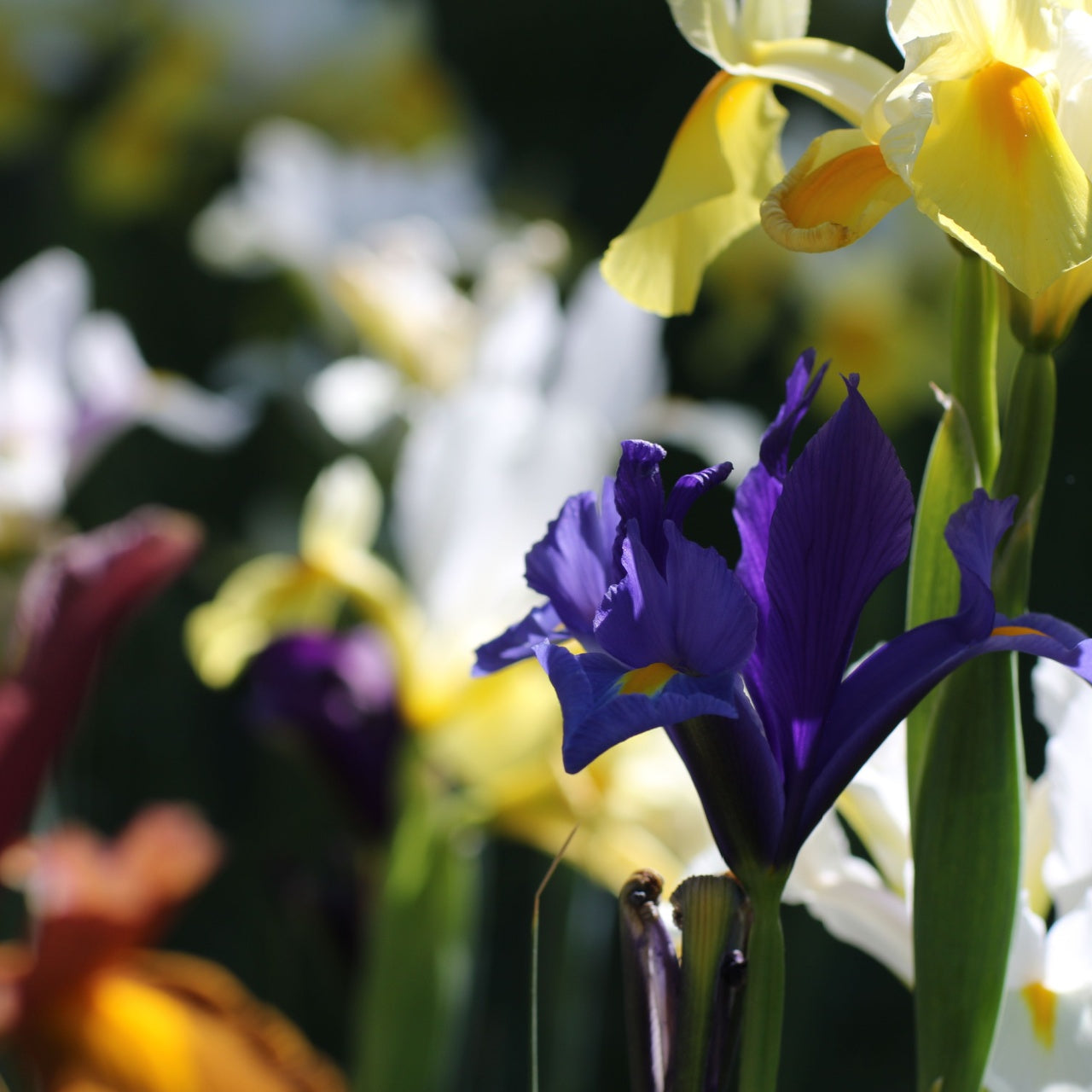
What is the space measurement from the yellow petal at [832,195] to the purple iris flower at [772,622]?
2 cm

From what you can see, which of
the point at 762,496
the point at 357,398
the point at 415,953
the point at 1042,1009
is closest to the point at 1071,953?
the point at 1042,1009

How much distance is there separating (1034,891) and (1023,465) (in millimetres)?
107

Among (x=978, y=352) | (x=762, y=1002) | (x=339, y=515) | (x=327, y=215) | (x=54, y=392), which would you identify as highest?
(x=327, y=215)

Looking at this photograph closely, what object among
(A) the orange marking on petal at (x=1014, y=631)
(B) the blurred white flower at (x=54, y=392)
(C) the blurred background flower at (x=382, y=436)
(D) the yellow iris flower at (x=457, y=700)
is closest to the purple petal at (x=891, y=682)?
(A) the orange marking on petal at (x=1014, y=631)

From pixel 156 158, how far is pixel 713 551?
1.29m

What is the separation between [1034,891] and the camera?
30 centimetres

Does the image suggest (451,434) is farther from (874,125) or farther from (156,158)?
(156,158)

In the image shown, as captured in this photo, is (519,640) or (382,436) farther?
(382,436)

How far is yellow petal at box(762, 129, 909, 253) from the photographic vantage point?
23 centimetres

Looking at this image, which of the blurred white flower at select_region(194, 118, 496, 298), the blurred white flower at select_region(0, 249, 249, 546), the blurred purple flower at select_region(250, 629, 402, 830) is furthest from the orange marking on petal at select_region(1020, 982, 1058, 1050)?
the blurred white flower at select_region(194, 118, 496, 298)

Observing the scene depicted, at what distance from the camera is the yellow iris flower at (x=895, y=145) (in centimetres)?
22

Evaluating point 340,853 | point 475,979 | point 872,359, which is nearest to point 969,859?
point 340,853

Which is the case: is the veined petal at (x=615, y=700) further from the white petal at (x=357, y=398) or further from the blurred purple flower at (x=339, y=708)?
the white petal at (x=357, y=398)

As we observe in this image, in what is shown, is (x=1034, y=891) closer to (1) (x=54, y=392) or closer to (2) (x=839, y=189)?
(2) (x=839, y=189)
